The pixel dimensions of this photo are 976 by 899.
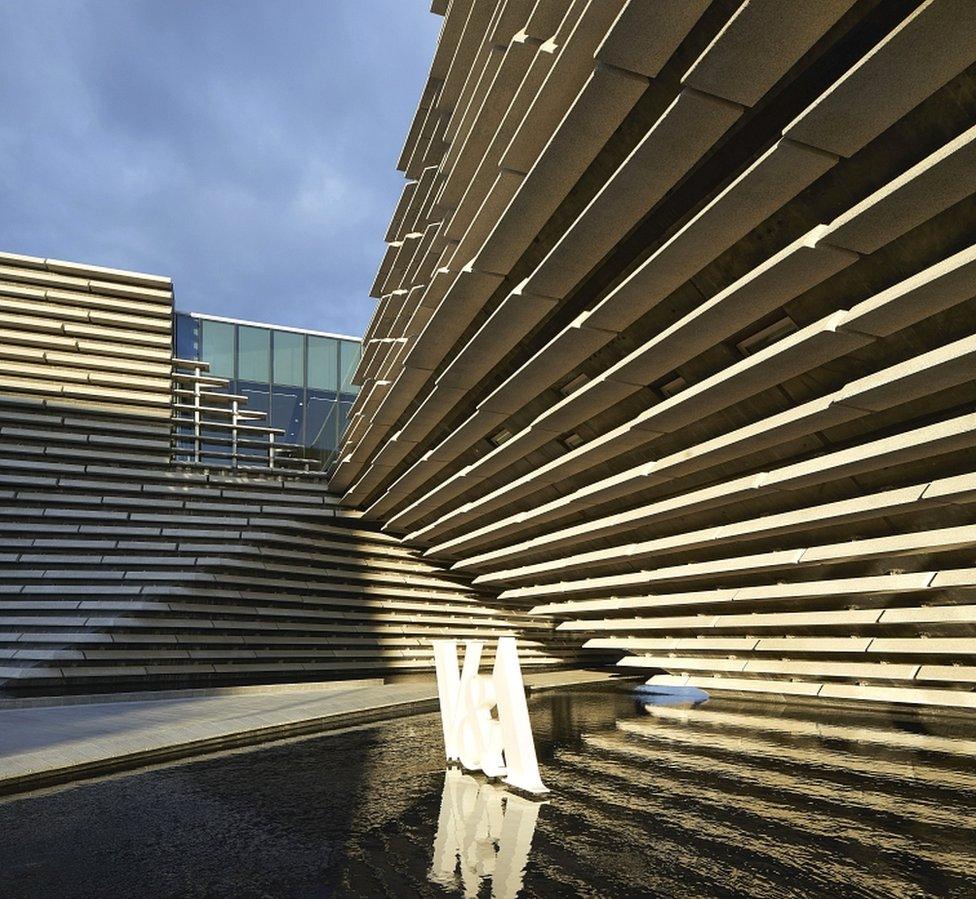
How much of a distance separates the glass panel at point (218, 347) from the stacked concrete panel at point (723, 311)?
10386 mm

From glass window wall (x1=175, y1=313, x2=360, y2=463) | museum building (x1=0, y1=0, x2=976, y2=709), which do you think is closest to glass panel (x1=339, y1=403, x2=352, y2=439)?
museum building (x1=0, y1=0, x2=976, y2=709)

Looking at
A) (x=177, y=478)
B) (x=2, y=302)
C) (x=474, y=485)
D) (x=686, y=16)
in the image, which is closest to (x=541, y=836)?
(x=686, y=16)

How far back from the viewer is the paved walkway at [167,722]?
7883mm

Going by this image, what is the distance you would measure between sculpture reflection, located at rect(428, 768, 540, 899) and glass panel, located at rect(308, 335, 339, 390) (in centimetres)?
1735

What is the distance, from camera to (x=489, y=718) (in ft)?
24.4

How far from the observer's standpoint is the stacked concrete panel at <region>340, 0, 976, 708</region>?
4.63 metres

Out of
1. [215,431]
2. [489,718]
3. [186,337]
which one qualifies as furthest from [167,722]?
[186,337]

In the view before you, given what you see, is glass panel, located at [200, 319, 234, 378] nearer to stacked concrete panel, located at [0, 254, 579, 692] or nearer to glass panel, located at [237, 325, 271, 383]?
glass panel, located at [237, 325, 271, 383]

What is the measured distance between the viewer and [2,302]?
16.8 m

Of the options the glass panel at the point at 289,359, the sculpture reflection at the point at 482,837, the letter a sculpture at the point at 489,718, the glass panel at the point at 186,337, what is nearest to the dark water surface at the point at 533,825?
the sculpture reflection at the point at 482,837

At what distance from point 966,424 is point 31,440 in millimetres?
15952

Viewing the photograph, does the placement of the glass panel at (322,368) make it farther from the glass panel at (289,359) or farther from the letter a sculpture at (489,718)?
the letter a sculpture at (489,718)

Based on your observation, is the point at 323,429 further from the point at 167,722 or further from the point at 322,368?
the point at 167,722

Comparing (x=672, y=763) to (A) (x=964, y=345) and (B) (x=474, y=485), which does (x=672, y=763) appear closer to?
(A) (x=964, y=345)
